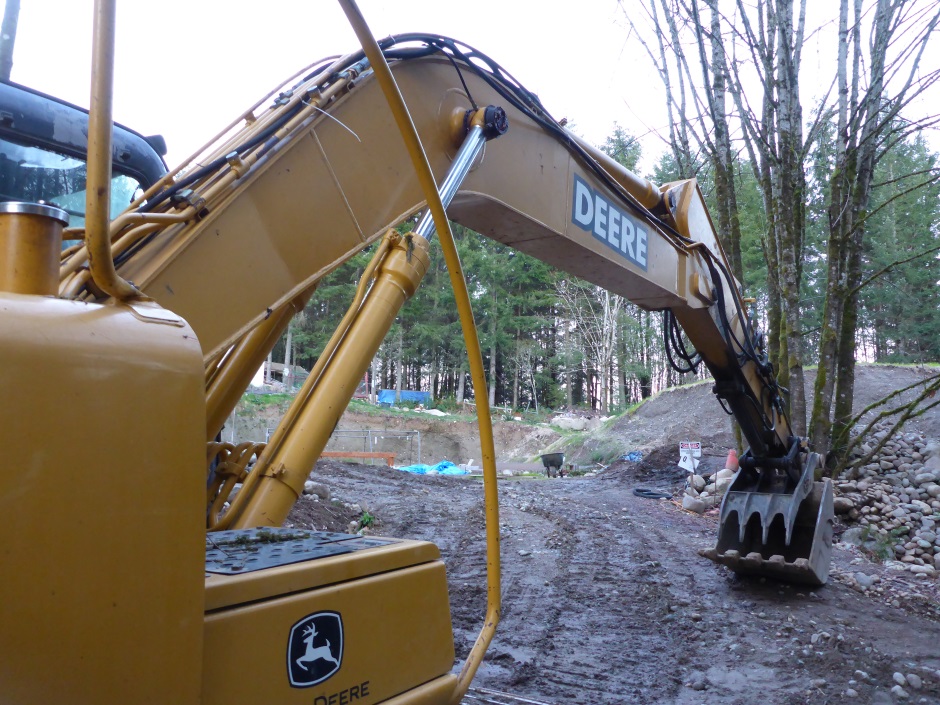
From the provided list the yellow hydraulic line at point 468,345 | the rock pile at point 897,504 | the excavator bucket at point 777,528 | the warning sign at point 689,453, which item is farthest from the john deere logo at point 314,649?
the warning sign at point 689,453

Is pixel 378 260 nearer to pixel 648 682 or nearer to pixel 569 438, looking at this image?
pixel 648 682

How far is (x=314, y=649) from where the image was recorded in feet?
5.50

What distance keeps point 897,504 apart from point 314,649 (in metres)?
9.12

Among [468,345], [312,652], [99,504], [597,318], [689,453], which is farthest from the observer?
[597,318]

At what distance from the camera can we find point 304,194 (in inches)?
97.6

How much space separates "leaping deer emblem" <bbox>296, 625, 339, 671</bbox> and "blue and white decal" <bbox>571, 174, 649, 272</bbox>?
2973 millimetres

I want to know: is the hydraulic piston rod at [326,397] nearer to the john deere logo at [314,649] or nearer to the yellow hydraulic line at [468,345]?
the yellow hydraulic line at [468,345]

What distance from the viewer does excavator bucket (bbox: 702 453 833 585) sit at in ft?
20.4

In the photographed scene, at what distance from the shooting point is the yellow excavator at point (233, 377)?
1.22 meters

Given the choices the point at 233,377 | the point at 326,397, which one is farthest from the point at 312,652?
Answer: the point at 233,377

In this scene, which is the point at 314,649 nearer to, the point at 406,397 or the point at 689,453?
the point at 689,453

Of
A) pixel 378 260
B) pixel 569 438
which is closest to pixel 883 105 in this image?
pixel 378 260

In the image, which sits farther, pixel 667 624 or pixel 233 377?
pixel 667 624

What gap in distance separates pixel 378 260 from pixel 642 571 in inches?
225
